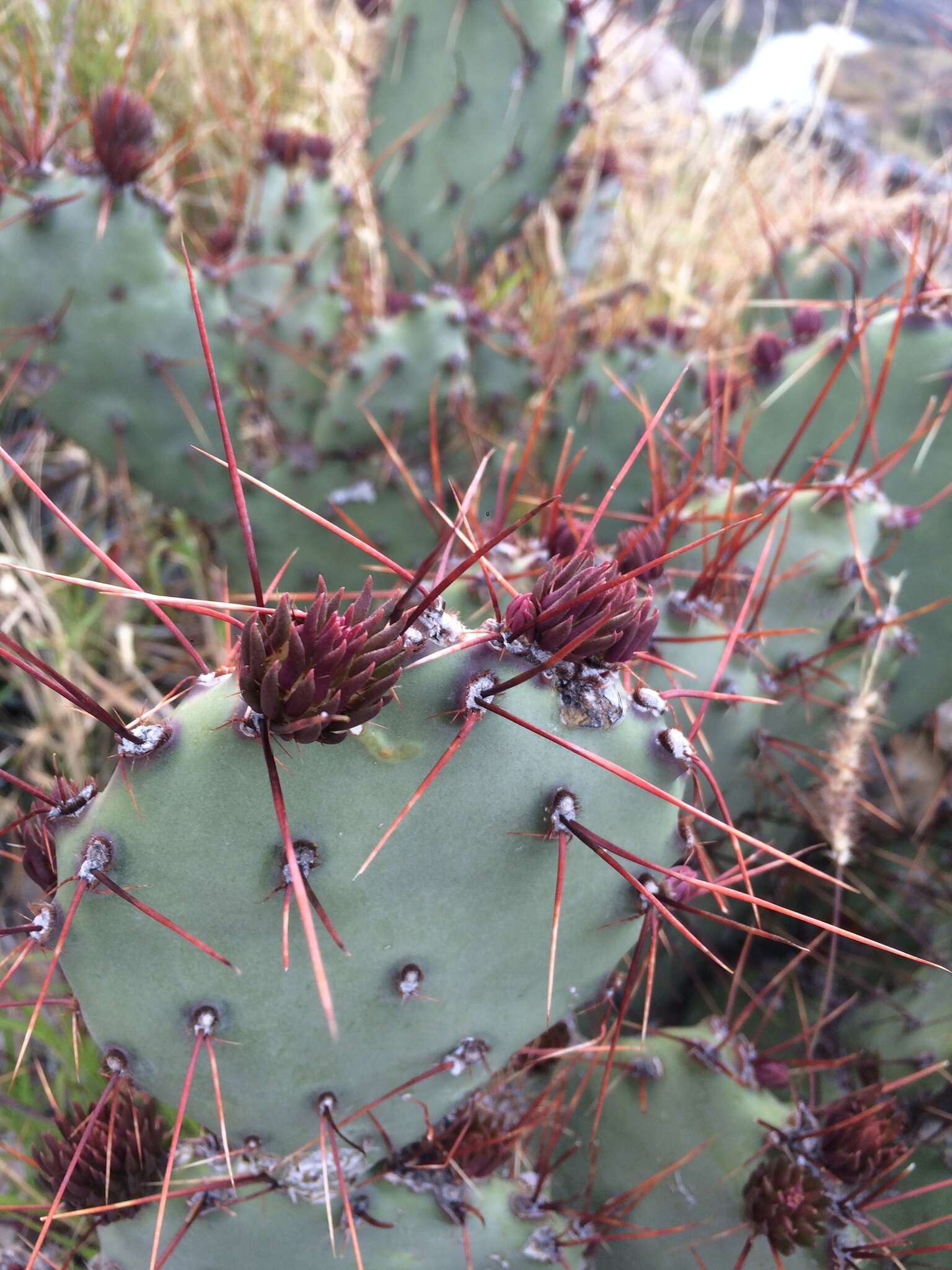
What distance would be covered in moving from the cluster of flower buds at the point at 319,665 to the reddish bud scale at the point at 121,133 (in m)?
1.22

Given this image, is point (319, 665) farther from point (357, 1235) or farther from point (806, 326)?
point (806, 326)

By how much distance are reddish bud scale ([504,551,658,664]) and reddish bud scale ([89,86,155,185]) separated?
48.0 inches

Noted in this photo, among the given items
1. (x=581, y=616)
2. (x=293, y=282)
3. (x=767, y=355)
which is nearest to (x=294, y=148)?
(x=293, y=282)

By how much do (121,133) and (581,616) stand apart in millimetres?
1297

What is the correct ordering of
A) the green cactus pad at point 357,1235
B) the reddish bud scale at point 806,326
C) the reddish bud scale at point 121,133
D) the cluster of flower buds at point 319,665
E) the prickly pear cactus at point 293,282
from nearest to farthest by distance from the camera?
the cluster of flower buds at point 319,665
the green cactus pad at point 357,1235
the reddish bud scale at point 121,133
the reddish bud scale at point 806,326
the prickly pear cactus at point 293,282

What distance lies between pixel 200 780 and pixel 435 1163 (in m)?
0.54

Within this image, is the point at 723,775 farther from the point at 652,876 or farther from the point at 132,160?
the point at 132,160

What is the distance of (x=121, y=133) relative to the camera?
4.88 feet

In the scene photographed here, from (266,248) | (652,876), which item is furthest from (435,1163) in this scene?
(266,248)

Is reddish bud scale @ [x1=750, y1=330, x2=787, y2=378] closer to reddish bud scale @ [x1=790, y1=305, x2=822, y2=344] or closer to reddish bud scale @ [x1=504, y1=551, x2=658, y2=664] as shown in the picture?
reddish bud scale @ [x1=790, y1=305, x2=822, y2=344]

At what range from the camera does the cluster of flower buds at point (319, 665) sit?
562mm

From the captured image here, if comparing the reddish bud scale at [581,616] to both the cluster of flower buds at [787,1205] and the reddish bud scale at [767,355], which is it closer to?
the cluster of flower buds at [787,1205]

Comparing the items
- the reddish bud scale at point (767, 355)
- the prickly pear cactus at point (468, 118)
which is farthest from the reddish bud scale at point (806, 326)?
the prickly pear cactus at point (468, 118)

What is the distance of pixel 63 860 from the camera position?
0.68m
